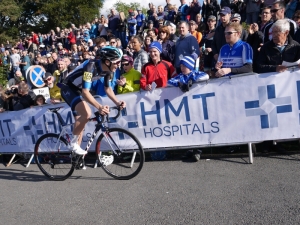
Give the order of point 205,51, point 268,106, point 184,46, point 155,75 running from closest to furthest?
1. point 268,106
2. point 155,75
3. point 184,46
4. point 205,51

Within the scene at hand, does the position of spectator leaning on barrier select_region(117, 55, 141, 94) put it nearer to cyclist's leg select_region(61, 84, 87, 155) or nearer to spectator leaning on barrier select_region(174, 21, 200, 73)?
spectator leaning on barrier select_region(174, 21, 200, 73)

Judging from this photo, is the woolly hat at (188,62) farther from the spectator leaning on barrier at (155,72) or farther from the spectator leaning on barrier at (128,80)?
the spectator leaning on barrier at (128,80)

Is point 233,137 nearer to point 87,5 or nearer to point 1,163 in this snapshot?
point 1,163

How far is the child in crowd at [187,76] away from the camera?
544cm

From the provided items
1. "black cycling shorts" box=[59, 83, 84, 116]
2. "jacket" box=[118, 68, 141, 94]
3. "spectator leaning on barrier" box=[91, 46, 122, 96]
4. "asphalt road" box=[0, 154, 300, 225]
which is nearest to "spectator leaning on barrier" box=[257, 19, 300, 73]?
"asphalt road" box=[0, 154, 300, 225]

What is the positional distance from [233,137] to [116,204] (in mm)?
2193

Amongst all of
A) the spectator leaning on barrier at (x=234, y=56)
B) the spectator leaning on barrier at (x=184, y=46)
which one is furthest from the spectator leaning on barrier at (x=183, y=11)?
the spectator leaning on barrier at (x=234, y=56)

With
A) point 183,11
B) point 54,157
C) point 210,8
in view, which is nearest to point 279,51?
point 54,157

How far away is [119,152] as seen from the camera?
17.7ft

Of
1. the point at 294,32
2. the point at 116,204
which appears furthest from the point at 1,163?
the point at 294,32

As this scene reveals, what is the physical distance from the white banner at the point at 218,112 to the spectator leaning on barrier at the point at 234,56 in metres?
0.17

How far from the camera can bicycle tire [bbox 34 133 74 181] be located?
5746mm

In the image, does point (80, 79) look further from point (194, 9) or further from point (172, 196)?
point (194, 9)

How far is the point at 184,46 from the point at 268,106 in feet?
8.02
